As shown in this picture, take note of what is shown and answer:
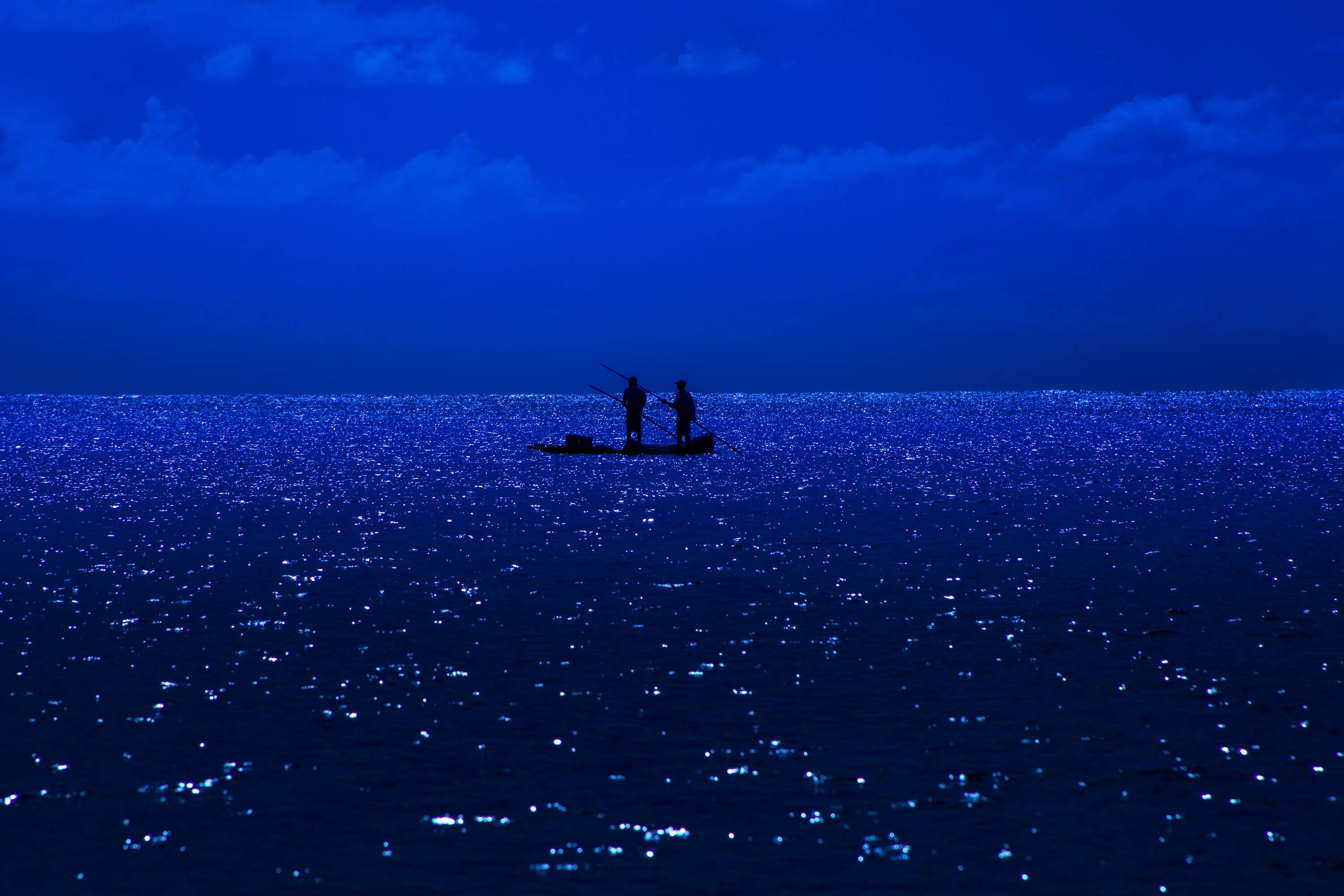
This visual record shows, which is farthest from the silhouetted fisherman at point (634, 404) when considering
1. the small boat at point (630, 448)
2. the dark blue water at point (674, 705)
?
the dark blue water at point (674, 705)

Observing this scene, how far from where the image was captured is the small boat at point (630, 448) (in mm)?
51438

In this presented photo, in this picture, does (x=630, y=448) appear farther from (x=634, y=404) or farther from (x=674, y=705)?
(x=674, y=705)

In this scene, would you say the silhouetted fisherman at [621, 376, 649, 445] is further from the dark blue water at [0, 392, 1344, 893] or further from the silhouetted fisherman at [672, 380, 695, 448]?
the dark blue water at [0, 392, 1344, 893]

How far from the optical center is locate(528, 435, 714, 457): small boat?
51.4 meters

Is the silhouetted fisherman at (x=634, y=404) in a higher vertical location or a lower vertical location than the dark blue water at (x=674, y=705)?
higher

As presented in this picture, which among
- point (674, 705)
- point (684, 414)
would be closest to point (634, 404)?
point (684, 414)

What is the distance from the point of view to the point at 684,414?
50.3m

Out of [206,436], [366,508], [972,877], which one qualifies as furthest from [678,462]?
[206,436]

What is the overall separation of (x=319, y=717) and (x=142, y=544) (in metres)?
16.4

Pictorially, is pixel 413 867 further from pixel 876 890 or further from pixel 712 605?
pixel 712 605

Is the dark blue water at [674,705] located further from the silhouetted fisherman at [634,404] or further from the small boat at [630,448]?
the small boat at [630,448]

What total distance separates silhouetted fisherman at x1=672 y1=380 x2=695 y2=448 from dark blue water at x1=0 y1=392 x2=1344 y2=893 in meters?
17.3

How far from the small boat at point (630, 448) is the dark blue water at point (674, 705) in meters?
19.9

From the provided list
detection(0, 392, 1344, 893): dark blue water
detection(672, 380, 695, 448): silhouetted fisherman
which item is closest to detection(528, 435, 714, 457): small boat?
detection(672, 380, 695, 448): silhouetted fisherman
